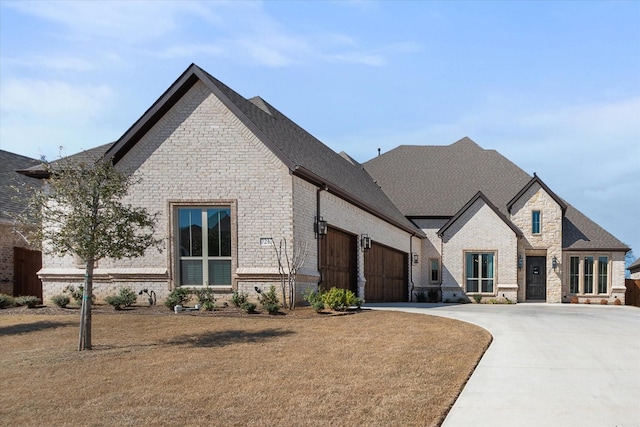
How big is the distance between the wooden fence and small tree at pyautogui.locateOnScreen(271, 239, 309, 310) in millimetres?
22268

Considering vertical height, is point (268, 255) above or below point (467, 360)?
above

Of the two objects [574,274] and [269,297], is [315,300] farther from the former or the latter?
[574,274]

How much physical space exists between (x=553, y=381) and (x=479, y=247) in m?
22.7

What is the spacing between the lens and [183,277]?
57.5 feet

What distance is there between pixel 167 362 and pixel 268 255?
7.06 meters

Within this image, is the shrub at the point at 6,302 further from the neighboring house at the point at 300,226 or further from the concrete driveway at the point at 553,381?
the concrete driveway at the point at 553,381

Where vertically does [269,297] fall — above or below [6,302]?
above

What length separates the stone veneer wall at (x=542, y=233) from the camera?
31.0 meters

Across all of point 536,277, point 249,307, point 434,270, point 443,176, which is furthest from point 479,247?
point 249,307

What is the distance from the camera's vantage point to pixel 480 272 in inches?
1217

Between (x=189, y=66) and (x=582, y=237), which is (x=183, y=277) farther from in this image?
(x=582, y=237)

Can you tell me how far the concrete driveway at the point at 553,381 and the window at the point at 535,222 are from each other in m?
17.5

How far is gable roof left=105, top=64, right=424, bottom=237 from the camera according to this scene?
56.9ft

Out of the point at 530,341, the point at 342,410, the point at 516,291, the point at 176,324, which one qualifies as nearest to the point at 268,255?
the point at 176,324
